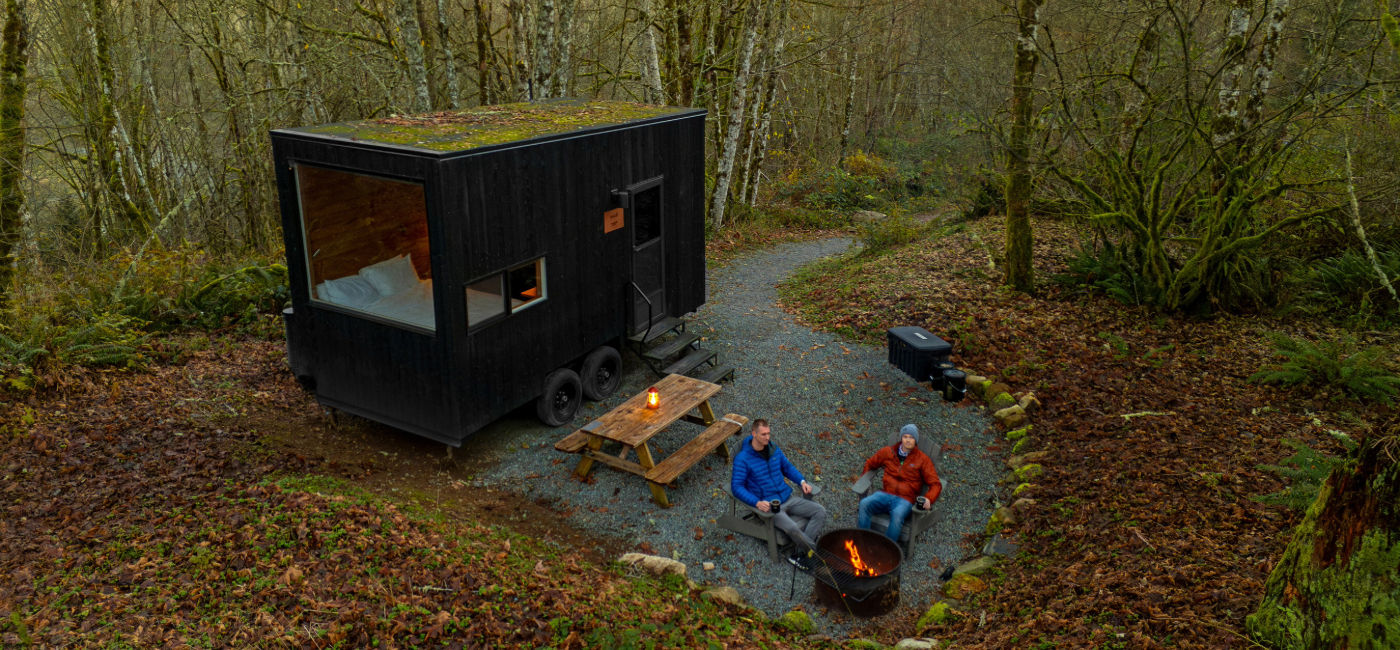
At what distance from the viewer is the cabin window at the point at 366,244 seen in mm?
7980

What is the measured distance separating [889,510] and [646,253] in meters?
4.49

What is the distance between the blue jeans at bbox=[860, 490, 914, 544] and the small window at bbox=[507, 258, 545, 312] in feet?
12.6

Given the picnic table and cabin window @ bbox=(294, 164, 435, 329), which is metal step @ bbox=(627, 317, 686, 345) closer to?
the picnic table

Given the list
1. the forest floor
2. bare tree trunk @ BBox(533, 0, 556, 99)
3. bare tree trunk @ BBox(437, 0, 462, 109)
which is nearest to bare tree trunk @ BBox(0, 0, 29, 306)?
the forest floor

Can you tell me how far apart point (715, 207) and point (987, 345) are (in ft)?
28.9

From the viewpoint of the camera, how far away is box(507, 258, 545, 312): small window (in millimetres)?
8469

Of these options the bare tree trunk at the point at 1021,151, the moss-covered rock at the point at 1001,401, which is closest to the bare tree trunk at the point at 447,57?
the bare tree trunk at the point at 1021,151

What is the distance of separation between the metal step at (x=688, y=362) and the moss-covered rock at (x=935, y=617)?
470cm

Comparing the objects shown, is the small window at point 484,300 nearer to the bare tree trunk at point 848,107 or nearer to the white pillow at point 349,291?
the white pillow at point 349,291

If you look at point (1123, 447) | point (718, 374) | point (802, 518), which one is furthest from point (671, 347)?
point (1123, 447)

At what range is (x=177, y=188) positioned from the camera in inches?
695

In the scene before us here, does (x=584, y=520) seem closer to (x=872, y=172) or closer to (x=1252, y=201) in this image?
(x=1252, y=201)

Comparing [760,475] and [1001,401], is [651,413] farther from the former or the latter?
[1001,401]

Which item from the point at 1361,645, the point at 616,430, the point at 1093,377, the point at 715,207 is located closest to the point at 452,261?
the point at 616,430
